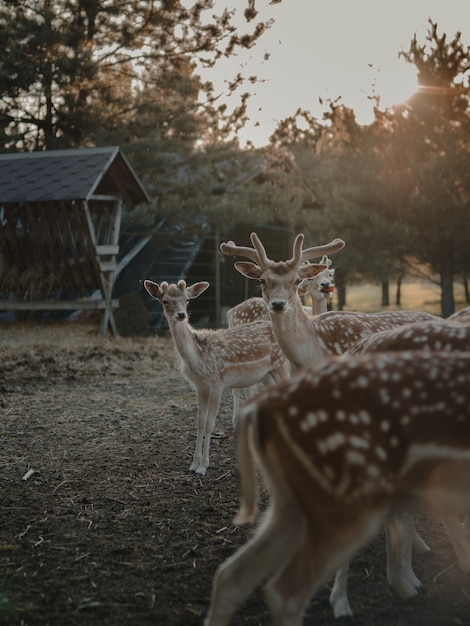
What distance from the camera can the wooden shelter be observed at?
12.2 meters

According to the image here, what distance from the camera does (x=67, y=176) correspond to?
1215 centimetres

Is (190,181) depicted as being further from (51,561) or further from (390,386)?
(390,386)

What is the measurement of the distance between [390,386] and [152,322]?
40.0 ft

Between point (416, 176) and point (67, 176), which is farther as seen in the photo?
point (416, 176)

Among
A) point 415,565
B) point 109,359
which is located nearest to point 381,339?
point 415,565

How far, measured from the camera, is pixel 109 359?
10430 millimetres

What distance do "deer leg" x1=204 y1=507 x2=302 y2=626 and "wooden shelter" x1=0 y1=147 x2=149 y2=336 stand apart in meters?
9.82

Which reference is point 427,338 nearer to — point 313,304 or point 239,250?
point 239,250

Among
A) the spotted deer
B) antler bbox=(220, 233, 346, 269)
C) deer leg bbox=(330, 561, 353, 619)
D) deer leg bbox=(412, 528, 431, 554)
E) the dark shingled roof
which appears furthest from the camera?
the dark shingled roof

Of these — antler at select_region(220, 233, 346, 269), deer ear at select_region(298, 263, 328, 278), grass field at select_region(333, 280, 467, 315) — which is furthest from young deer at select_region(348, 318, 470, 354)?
grass field at select_region(333, 280, 467, 315)

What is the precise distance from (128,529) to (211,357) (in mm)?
1982

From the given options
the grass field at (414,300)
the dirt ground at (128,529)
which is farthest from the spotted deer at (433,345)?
the grass field at (414,300)

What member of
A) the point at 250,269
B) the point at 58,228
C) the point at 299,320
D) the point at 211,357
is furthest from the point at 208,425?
the point at 58,228

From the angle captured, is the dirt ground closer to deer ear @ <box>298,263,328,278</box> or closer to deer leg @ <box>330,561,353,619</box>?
deer leg @ <box>330,561,353,619</box>
